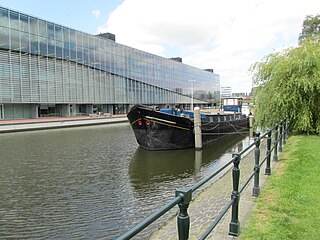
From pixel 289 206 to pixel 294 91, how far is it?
996 cm

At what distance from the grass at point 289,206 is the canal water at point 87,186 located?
3.13 metres

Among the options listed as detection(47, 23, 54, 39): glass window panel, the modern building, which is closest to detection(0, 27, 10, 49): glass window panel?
the modern building

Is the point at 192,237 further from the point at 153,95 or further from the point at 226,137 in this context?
the point at 153,95

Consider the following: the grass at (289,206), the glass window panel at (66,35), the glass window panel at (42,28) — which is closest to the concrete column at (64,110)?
the glass window panel at (66,35)

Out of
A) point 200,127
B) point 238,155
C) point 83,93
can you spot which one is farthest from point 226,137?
point 83,93

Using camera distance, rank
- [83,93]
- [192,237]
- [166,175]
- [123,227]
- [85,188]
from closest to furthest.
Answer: [192,237] → [123,227] → [85,188] → [166,175] → [83,93]

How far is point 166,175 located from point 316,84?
26.9ft

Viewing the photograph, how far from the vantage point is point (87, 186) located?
31.1 feet

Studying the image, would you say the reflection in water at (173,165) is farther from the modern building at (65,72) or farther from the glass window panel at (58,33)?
the glass window panel at (58,33)

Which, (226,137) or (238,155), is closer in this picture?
(238,155)

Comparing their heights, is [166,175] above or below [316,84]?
below

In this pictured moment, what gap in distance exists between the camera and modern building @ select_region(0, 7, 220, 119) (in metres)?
36.7

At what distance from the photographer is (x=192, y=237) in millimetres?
4508

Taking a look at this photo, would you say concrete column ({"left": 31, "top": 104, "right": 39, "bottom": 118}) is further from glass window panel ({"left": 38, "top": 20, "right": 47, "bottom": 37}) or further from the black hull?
the black hull
